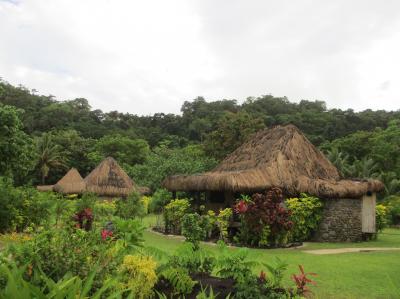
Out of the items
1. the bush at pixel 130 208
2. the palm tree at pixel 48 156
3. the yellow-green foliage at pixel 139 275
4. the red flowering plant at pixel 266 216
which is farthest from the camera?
the palm tree at pixel 48 156

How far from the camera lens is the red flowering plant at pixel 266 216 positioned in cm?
1244

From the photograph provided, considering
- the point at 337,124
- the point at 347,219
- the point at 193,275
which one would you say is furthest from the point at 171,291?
the point at 337,124

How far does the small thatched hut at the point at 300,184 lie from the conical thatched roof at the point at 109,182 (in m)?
10.5

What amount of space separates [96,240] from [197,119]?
1757 inches

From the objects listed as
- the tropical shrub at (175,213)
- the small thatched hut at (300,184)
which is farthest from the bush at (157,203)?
the small thatched hut at (300,184)

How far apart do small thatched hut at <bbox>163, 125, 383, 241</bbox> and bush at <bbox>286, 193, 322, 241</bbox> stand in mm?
306

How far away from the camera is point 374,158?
32.6 m

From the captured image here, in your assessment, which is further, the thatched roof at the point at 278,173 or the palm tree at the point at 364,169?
the palm tree at the point at 364,169

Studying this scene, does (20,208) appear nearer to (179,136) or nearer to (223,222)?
(223,222)

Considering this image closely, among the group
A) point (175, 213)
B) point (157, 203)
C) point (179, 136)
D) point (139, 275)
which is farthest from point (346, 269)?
point (179, 136)

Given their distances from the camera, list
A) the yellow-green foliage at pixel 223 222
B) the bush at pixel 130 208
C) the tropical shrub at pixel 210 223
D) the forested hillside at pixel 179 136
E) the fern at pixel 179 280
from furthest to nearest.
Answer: the forested hillside at pixel 179 136, the bush at pixel 130 208, the yellow-green foliage at pixel 223 222, the tropical shrub at pixel 210 223, the fern at pixel 179 280

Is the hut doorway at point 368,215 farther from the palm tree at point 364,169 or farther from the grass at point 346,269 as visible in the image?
the palm tree at point 364,169

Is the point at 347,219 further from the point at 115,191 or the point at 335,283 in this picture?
the point at 115,191

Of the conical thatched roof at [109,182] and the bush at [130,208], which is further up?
the conical thatched roof at [109,182]
